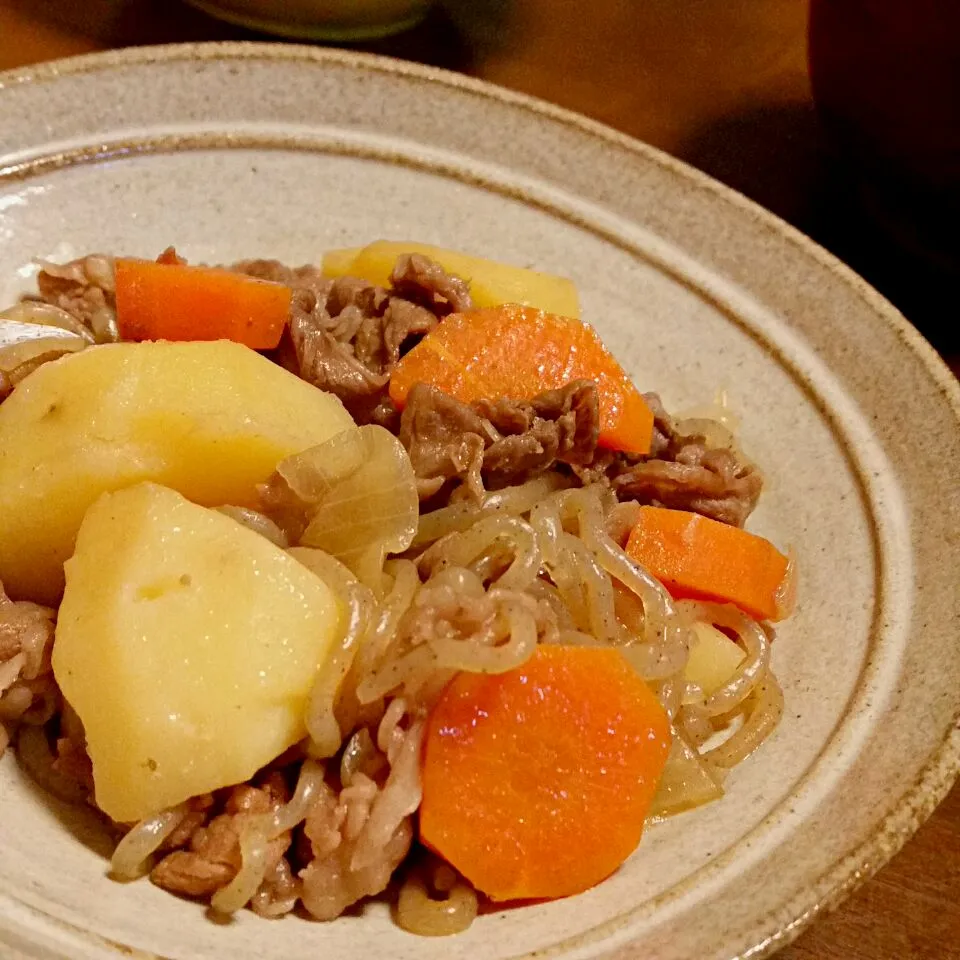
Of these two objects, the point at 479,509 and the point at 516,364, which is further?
the point at 516,364

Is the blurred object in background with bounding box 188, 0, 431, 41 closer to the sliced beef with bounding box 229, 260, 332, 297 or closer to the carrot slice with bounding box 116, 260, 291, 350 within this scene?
the sliced beef with bounding box 229, 260, 332, 297

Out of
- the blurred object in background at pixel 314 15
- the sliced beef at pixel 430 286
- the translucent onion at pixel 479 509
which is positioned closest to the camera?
the translucent onion at pixel 479 509

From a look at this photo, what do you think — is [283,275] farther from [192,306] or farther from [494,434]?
[494,434]

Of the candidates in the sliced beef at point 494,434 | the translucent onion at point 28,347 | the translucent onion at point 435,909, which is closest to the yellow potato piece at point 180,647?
the translucent onion at point 435,909

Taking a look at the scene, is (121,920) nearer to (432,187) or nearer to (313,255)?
(313,255)

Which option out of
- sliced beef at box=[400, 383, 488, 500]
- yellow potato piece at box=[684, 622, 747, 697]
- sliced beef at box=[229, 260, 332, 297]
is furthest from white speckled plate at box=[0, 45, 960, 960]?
sliced beef at box=[400, 383, 488, 500]

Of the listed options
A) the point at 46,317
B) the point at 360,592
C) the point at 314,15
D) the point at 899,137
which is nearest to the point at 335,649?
the point at 360,592

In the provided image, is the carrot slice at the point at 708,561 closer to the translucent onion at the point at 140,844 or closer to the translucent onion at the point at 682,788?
the translucent onion at the point at 682,788
